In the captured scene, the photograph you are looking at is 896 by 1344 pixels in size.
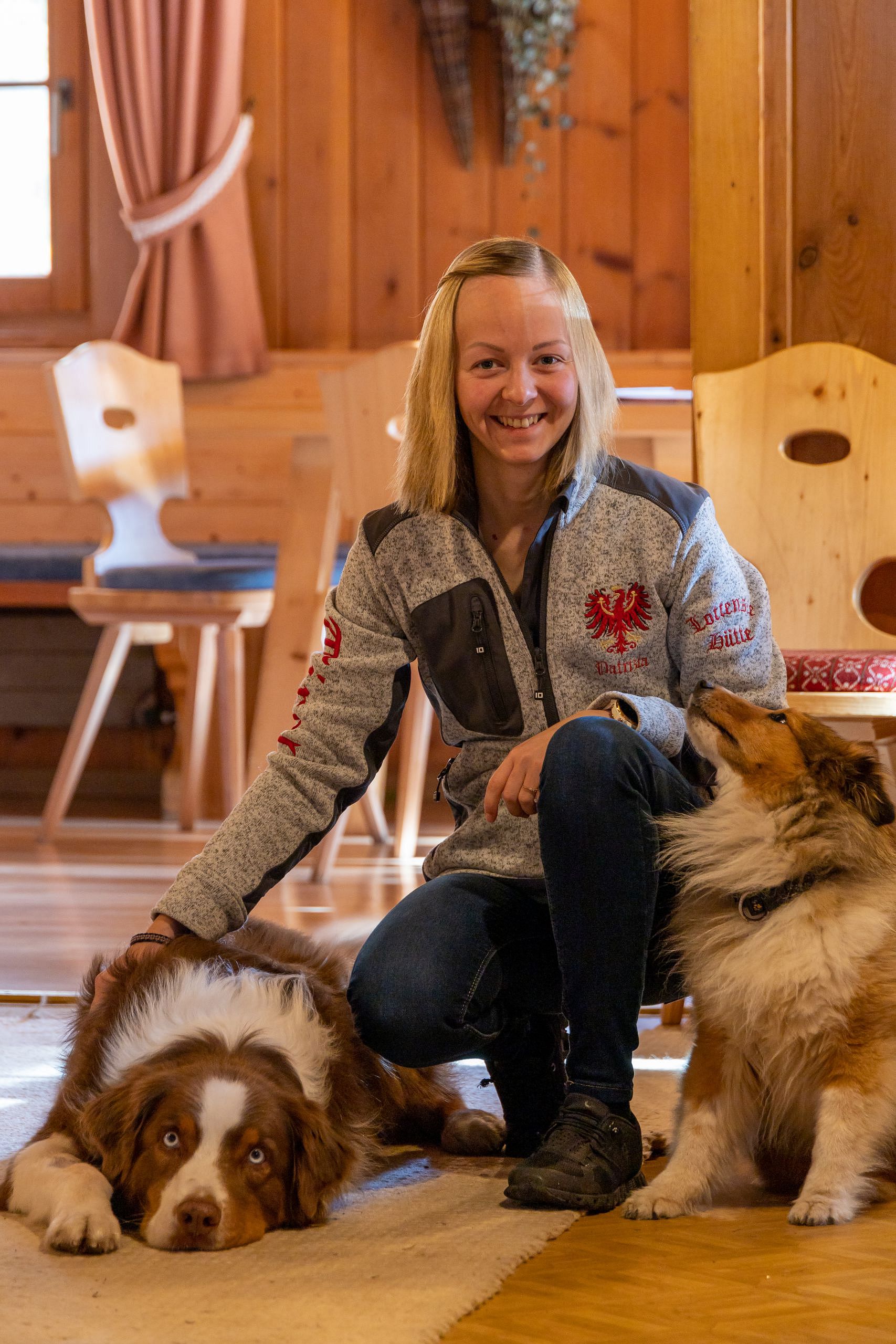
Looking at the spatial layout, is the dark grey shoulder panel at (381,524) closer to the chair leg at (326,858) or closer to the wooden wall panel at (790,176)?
the wooden wall panel at (790,176)

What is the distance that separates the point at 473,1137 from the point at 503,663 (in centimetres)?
58

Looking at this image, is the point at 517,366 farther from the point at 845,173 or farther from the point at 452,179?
the point at 452,179

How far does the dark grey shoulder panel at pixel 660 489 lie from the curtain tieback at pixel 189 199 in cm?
344

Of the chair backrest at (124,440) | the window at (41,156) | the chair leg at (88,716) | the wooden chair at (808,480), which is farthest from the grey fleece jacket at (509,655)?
the window at (41,156)

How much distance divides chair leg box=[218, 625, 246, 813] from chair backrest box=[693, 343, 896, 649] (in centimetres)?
172

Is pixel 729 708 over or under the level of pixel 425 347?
under

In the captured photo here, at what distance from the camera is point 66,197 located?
5172 millimetres

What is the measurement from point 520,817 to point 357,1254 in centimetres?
52

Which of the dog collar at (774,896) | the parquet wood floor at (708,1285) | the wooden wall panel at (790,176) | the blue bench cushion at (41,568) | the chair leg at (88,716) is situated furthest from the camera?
the blue bench cushion at (41,568)

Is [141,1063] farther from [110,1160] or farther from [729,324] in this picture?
[729,324]

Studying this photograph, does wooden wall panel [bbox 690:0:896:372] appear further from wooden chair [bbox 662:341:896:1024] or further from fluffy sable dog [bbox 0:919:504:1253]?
fluffy sable dog [bbox 0:919:504:1253]

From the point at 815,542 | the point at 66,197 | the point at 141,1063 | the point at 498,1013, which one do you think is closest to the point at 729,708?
the point at 498,1013

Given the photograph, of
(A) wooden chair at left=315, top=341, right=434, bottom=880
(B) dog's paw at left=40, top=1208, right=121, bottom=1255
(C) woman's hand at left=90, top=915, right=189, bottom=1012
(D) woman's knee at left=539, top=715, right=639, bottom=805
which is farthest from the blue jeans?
(A) wooden chair at left=315, top=341, right=434, bottom=880

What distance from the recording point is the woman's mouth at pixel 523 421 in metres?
1.76
